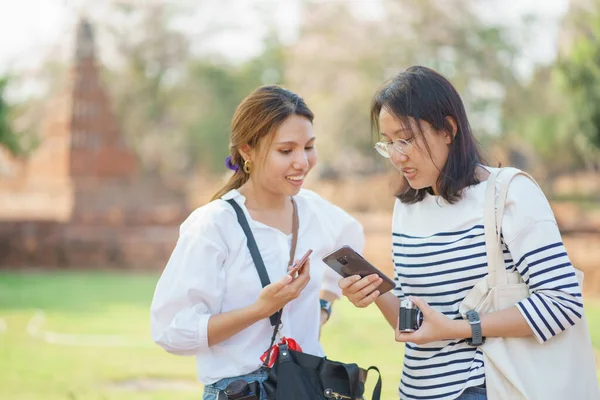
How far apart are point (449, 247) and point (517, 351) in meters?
0.36

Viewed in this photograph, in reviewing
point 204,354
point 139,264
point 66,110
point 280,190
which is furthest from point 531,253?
point 66,110

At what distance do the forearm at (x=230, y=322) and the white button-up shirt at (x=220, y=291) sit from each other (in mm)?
23

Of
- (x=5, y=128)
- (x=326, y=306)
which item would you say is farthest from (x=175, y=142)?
(x=326, y=306)

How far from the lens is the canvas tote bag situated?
7.61 feet

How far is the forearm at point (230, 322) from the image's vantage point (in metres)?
2.50

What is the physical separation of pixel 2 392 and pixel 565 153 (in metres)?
27.2

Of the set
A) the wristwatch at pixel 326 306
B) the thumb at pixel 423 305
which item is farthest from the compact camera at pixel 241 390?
the wristwatch at pixel 326 306

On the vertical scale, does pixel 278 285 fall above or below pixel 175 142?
below

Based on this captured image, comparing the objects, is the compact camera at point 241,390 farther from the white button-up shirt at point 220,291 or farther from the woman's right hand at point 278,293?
the woman's right hand at point 278,293

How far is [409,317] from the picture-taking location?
242cm

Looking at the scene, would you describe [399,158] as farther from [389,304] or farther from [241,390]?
[241,390]

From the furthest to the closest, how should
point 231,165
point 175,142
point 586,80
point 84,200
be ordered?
point 175,142 < point 84,200 < point 586,80 < point 231,165

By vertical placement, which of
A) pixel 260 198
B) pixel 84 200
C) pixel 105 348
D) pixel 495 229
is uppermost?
pixel 84 200

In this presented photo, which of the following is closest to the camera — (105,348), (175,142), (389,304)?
(389,304)
